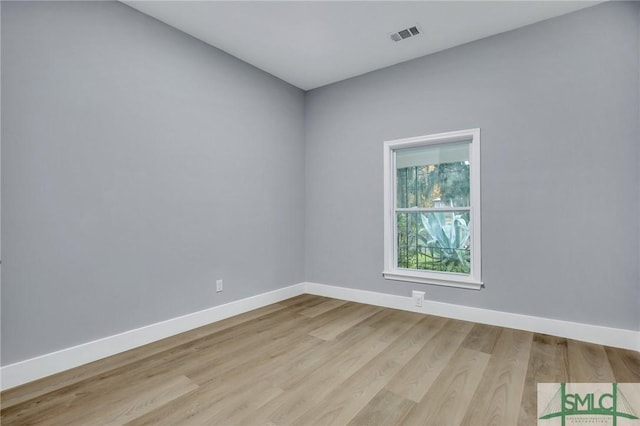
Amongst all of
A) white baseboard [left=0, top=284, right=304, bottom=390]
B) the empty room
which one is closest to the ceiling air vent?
the empty room

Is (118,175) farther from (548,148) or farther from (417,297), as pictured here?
(548,148)

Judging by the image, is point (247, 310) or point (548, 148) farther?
point (247, 310)

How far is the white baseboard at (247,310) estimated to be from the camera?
2.13 m

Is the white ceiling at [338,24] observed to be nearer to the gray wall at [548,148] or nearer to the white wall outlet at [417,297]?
the gray wall at [548,148]

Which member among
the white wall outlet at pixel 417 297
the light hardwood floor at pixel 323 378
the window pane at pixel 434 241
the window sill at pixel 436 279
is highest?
the window pane at pixel 434 241

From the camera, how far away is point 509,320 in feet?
9.82

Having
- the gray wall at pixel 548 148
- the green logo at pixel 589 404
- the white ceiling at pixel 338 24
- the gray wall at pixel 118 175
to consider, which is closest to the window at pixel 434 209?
the gray wall at pixel 548 148

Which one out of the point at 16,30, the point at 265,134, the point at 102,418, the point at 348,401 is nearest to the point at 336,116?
the point at 265,134

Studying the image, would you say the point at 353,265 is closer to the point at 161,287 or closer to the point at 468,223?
the point at 468,223

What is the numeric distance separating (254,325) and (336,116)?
2.81m

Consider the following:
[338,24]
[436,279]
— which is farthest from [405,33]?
[436,279]

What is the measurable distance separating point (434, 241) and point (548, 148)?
141 cm

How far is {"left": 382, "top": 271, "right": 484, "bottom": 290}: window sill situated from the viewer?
10.5ft

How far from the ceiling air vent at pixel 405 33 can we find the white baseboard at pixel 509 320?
110 inches
